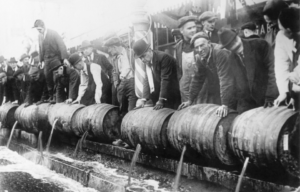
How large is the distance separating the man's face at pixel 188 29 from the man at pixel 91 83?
9.72ft

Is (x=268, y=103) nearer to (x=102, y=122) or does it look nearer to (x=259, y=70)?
(x=259, y=70)

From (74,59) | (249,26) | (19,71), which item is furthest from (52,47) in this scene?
(249,26)

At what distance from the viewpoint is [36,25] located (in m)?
10.0

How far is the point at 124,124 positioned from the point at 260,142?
9.77 ft

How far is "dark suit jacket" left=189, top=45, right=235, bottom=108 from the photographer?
15.7 ft

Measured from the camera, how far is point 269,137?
3.77 metres

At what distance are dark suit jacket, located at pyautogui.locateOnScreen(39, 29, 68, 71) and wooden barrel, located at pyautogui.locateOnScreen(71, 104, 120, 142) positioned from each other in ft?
9.42

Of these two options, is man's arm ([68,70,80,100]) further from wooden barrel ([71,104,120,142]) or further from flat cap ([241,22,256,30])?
flat cap ([241,22,256,30])

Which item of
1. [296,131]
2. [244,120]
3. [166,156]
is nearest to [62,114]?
[166,156]

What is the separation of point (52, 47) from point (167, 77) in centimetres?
498

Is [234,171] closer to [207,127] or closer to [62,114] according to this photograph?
[207,127]

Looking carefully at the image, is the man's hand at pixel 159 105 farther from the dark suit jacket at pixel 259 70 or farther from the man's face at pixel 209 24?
the dark suit jacket at pixel 259 70

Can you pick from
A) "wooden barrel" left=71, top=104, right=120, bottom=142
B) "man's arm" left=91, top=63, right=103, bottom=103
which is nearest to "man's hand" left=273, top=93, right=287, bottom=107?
"wooden barrel" left=71, top=104, right=120, bottom=142

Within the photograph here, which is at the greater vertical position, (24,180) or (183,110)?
(183,110)
